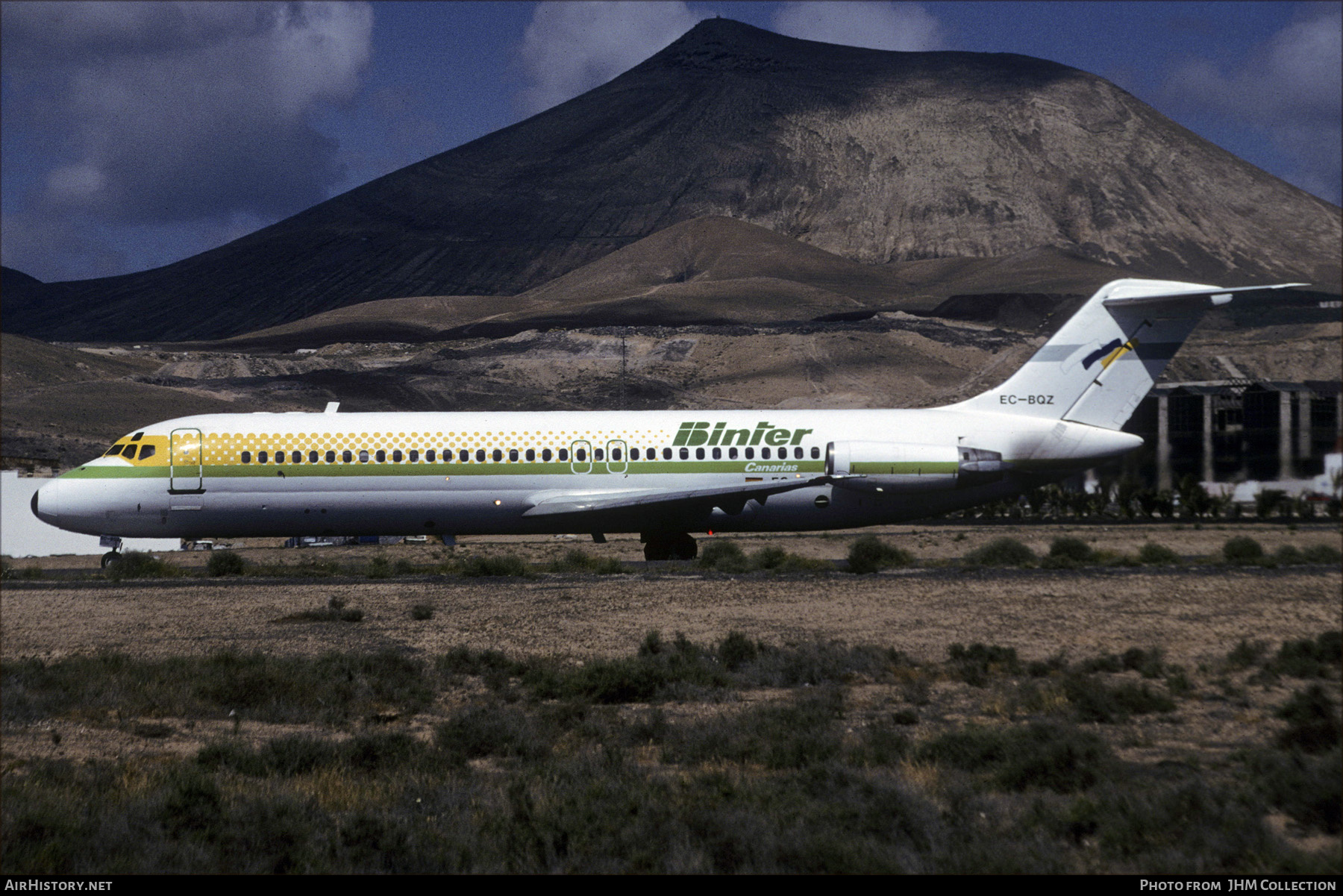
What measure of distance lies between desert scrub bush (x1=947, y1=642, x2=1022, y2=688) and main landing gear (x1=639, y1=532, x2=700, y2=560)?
50.2 feet

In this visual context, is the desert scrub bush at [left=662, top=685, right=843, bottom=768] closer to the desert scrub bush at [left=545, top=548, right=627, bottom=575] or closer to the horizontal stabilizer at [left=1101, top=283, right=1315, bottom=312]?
the desert scrub bush at [left=545, top=548, right=627, bottom=575]

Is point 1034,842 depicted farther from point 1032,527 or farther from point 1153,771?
point 1032,527

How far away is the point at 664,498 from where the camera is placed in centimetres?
3058

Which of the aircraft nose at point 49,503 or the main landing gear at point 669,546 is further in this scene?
the main landing gear at point 669,546

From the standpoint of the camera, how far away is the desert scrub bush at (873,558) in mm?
31094

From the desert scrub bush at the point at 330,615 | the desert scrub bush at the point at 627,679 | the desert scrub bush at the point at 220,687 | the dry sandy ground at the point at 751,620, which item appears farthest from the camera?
the desert scrub bush at the point at 330,615

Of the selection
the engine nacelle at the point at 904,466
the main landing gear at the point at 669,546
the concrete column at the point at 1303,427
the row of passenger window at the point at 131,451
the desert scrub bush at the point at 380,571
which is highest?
the concrete column at the point at 1303,427

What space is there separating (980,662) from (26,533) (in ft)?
145

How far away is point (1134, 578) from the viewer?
28.2 m

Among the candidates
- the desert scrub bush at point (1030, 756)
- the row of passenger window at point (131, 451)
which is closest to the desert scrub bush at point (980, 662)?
the desert scrub bush at point (1030, 756)

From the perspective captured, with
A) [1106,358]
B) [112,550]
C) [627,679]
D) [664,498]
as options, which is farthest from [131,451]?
[1106,358]

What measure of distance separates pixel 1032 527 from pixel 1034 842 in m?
43.7

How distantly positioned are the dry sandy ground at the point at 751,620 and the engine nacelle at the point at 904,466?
238 centimetres

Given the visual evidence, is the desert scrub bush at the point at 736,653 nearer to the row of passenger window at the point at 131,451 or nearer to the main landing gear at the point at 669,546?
the main landing gear at the point at 669,546
